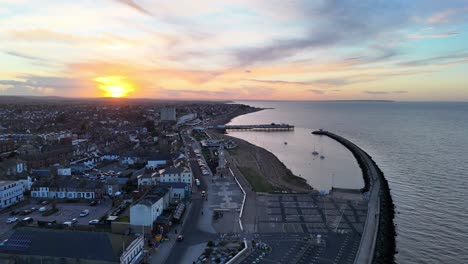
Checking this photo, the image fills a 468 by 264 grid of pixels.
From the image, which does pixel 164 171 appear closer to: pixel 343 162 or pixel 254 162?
pixel 254 162

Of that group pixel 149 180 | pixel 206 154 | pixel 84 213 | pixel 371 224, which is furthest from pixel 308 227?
pixel 206 154

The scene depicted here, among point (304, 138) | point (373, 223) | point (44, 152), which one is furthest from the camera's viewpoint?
point (304, 138)

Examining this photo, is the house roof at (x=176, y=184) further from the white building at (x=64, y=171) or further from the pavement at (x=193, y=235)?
the white building at (x=64, y=171)

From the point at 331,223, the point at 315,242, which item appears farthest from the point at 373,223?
the point at 315,242

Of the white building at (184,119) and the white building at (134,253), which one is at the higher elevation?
the white building at (184,119)

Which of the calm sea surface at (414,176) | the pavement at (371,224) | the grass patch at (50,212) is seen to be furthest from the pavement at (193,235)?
the calm sea surface at (414,176)

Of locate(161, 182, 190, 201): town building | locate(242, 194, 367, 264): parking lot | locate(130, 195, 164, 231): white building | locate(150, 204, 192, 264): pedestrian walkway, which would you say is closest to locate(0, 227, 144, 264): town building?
locate(150, 204, 192, 264): pedestrian walkway

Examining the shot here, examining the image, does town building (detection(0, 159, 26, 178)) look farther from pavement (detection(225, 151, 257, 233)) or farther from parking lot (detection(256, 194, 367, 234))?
parking lot (detection(256, 194, 367, 234))
